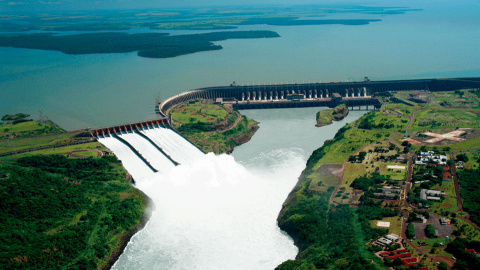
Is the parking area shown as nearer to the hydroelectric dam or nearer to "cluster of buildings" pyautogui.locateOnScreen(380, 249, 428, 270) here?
"cluster of buildings" pyautogui.locateOnScreen(380, 249, 428, 270)


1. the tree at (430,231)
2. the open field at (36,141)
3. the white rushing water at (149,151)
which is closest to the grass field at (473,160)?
the tree at (430,231)

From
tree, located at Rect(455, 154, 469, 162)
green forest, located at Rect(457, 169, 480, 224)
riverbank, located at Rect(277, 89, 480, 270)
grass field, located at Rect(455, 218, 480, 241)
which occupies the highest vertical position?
tree, located at Rect(455, 154, 469, 162)

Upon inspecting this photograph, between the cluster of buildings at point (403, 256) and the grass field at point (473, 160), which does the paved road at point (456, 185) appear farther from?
the cluster of buildings at point (403, 256)

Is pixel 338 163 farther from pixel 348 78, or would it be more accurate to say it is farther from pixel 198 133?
pixel 348 78

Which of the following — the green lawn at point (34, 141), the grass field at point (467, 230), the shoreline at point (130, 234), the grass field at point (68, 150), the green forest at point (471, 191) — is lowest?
the shoreline at point (130, 234)

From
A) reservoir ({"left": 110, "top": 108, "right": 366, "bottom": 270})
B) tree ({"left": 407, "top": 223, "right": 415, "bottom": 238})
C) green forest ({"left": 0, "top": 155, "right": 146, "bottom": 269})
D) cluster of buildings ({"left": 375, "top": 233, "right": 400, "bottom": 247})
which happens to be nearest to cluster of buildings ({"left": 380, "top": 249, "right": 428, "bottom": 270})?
cluster of buildings ({"left": 375, "top": 233, "right": 400, "bottom": 247})

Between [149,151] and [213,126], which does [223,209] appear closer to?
[149,151]

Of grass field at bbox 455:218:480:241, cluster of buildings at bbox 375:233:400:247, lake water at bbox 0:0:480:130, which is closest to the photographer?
cluster of buildings at bbox 375:233:400:247
